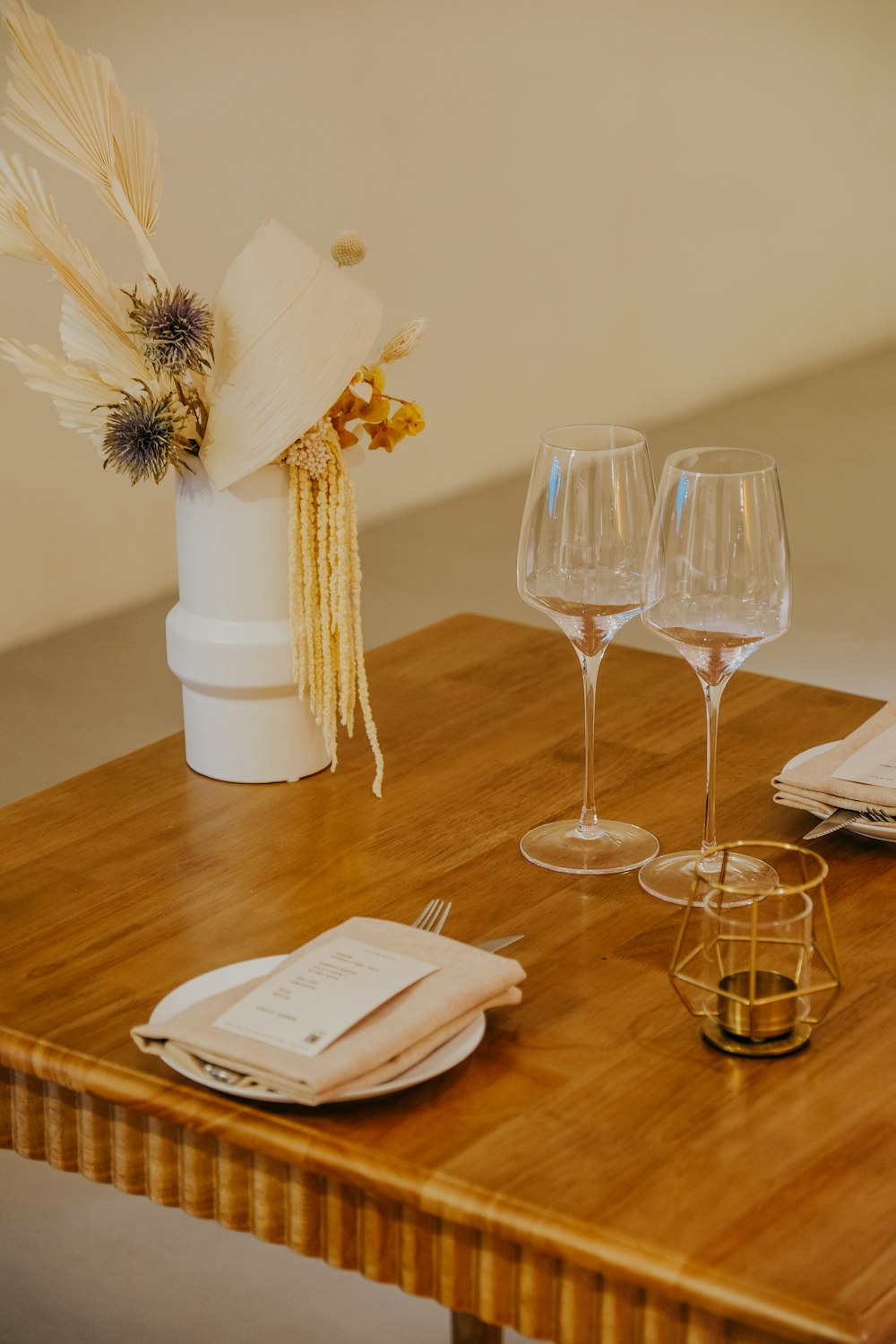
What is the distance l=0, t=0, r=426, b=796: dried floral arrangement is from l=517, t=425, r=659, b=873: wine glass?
0.21 metres

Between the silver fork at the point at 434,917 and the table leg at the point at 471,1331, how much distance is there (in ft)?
1.34

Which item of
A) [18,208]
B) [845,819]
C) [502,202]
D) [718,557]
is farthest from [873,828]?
[502,202]

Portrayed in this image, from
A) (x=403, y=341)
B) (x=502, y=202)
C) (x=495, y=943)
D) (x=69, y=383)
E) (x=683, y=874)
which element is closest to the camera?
(x=495, y=943)

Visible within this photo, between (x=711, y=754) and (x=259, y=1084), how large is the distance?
0.39 meters

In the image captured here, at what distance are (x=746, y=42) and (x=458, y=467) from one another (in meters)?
2.11

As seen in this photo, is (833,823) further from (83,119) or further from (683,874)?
(83,119)

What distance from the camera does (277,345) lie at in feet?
3.94

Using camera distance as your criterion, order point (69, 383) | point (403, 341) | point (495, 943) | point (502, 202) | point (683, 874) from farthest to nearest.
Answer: point (502, 202)
point (403, 341)
point (69, 383)
point (683, 874)
point (495, 943)

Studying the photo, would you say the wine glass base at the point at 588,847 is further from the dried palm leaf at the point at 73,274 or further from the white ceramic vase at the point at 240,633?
the dried palm leaf at the point at 73,274

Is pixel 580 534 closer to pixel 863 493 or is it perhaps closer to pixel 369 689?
pixel 369 689

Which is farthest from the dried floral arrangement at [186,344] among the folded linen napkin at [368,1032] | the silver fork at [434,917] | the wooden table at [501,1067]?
the folded linen napkin at [368,1032]

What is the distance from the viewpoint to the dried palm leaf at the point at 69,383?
1.22 m

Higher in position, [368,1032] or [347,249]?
[347,249]

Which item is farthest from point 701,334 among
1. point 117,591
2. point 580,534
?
point 580,534
